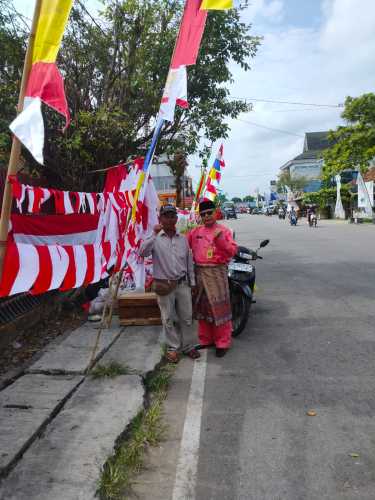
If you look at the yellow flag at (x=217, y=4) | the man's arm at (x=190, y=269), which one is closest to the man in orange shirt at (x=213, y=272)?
the man's arm at (x=190, y=269)

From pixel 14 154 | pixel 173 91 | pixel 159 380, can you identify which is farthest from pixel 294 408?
pixel 173 91

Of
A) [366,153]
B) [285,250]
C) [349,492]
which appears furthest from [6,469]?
[366,153]

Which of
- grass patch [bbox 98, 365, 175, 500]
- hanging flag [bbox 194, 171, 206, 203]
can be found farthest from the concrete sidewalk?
hanging flag [bbox 194, 171, 206, 203]

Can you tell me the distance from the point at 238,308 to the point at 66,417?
9.71ft

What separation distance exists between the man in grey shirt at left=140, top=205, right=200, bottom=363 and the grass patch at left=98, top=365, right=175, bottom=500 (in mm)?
775

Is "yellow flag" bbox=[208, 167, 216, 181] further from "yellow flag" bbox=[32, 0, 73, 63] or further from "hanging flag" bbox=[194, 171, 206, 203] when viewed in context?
"yellow flag" bbox=[32, 0, 73, 63]

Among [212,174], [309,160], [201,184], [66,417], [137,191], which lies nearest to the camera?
[66,417]

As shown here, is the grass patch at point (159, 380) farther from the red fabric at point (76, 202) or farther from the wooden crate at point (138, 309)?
the red fabric at point (76, 202)

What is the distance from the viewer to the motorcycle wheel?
18.7 ft

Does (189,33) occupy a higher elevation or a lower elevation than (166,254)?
higher

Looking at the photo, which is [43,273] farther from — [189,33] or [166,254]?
[189,33]

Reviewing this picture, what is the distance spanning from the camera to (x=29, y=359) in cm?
505

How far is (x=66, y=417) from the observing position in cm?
350

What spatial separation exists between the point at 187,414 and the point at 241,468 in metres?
0.88
